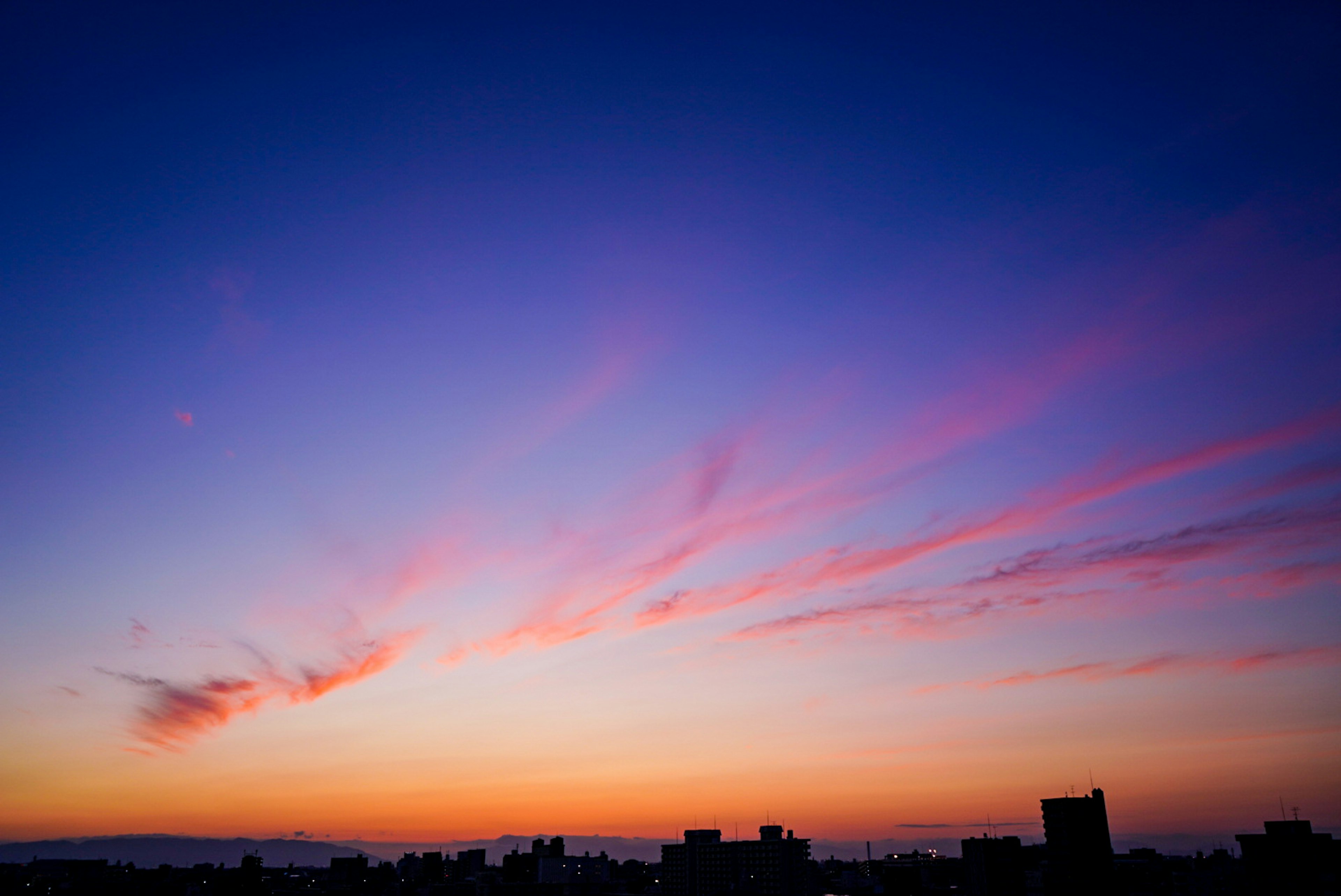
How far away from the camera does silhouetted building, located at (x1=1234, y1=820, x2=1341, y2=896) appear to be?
17900 cm

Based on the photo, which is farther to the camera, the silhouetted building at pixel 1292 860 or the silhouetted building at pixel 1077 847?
the silhouetted building at pixel 1292 860

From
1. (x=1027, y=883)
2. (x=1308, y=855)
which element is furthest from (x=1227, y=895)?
(x=1027, y=883)

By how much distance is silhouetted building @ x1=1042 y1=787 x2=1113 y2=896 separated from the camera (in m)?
171

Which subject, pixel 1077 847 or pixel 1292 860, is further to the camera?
pixel 1292 860

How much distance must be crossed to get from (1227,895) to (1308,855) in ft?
70.1

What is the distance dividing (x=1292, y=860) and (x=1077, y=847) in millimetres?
54747

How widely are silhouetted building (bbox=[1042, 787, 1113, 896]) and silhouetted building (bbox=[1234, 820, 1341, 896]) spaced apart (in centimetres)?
4332

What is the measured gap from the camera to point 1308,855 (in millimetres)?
184250

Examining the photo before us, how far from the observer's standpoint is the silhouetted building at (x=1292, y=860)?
179000 millimetres

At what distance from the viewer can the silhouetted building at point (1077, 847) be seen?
171 metres

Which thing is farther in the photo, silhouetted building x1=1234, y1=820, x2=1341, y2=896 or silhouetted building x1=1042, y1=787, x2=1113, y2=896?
silhouetted building x1=1234, y1=820, x2=1341, y2=896

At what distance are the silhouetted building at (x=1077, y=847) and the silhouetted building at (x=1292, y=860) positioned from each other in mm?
43323

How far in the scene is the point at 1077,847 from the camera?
573ft

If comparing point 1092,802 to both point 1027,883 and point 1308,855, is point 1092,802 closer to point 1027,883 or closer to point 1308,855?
point 1027,883
